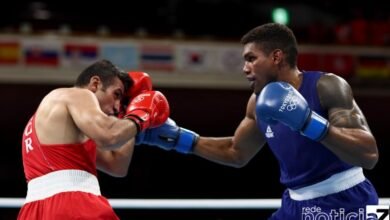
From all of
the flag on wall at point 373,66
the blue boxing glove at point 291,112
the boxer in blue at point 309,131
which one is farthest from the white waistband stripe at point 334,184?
the flag on wall at point 373,66

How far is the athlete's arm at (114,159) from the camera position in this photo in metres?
2.99

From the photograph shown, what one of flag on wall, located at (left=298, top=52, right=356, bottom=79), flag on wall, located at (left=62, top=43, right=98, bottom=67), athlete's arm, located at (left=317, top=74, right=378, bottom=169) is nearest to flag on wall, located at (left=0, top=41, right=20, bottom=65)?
flag on wall, located at (left=62, top=43, right=98, bottom=67)

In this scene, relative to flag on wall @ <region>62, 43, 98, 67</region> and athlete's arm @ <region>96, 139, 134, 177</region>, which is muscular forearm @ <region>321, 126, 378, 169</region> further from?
flag on wall @ <region>62, 43, 98, 67</region>

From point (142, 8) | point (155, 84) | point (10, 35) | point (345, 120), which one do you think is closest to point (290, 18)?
point (142, 8)

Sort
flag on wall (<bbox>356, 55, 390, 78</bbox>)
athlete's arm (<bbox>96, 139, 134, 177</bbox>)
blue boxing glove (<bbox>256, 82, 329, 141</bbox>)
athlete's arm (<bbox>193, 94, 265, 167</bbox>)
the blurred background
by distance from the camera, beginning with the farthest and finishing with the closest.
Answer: flag on wall (<bbox>356, 55, 390, 78</bbox>) → the blurred background → athlete's arm (<bbox>193, 94, 265, 167</bbox>) → athlete's arm (<bbox>96, 139, 134, 177</bbox>) → blue boxing glove (<bbox>256, 82, 329, 141</bbox>)

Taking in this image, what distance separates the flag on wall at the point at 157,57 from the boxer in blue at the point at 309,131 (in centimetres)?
444

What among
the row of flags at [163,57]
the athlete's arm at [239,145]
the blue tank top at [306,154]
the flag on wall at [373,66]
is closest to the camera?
the blue tank top at [306,154]

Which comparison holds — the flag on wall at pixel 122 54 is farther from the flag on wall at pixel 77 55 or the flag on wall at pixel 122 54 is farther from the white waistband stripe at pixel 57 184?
the white waistband stripe at pixel 57 184

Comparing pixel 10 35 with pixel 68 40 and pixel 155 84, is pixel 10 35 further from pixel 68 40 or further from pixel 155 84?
pixel 155 84

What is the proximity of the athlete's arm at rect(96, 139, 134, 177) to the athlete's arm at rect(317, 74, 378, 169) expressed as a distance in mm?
938

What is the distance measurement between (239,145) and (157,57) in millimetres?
4294

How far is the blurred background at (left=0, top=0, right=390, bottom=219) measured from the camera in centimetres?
718

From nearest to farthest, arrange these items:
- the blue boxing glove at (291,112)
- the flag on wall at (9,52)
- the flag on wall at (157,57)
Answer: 1. the blue boxing glove at (291,112)
2. the flag on wall at (9,52)
3. the flag on wall at (157,57)

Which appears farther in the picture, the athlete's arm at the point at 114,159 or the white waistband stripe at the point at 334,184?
the athlete's arm at the point at 114,159
